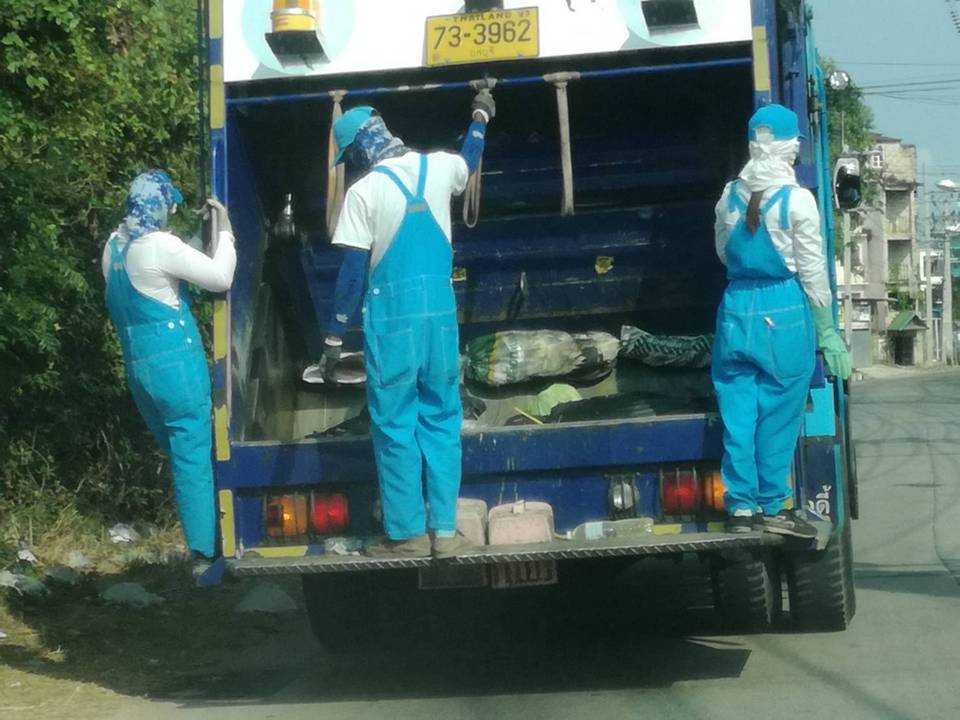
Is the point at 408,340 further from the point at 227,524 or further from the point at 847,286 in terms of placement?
the point at 847,286

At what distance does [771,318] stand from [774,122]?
676 millimetres

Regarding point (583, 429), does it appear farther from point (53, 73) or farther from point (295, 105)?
point (53, 73)

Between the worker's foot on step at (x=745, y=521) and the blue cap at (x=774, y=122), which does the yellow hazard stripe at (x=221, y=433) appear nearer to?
the worker's foot on step at (x=745, y=521)

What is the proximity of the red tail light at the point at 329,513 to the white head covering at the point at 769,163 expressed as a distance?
1819 millimetres

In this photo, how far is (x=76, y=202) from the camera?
29.7 feet

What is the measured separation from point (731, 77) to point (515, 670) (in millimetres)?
2558

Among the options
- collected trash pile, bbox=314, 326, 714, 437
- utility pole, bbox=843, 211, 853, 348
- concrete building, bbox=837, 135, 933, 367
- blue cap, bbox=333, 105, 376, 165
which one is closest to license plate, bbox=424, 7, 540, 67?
blue cap, bbox=333, 105, 376, 165

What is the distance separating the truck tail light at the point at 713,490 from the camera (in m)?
5.45

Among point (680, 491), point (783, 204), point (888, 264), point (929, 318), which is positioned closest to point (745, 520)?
point (680, 491)

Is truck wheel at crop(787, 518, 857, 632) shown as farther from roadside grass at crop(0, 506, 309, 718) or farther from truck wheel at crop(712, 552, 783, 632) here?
roadside grass at crop(0, 506, 309, 718)

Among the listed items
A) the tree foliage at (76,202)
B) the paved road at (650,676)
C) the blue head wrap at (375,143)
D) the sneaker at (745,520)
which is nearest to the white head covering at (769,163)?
the sneaker at (745,520)

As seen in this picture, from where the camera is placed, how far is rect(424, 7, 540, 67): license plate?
18.6 ft

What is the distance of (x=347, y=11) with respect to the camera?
5777mm

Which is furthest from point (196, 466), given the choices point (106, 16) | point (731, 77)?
point (106, 16)
